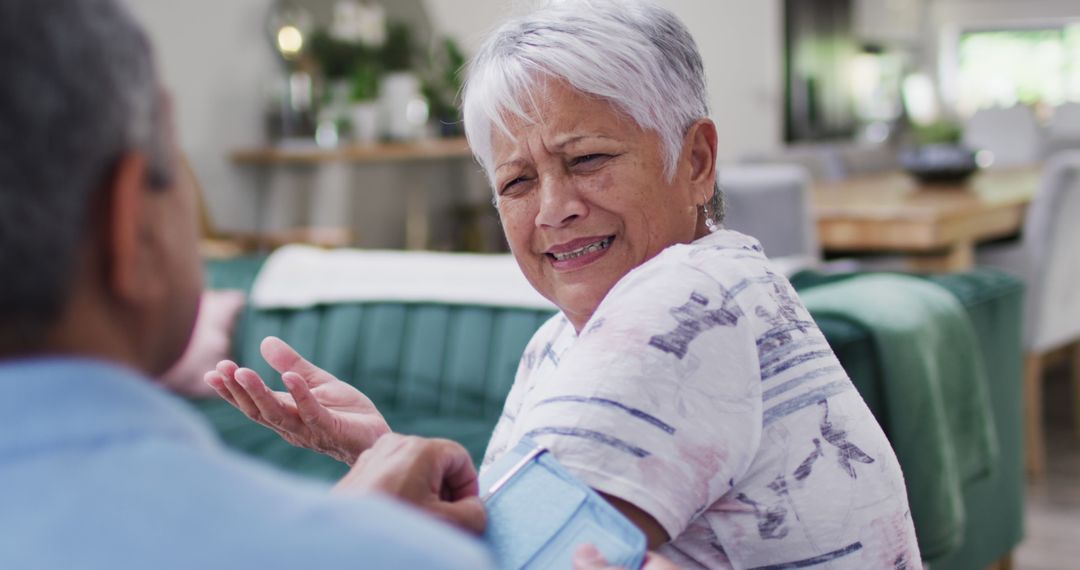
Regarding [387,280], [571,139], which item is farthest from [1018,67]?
[571,139]

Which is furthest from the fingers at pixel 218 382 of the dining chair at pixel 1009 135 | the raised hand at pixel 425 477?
the dining chair at pixel 1009 135

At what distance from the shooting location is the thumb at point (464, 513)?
26.9 inches

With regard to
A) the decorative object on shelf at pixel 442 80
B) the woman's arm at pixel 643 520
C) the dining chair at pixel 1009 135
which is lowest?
the dining chair at pixel 1009 135

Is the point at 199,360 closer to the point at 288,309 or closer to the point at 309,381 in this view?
the point at 288,309

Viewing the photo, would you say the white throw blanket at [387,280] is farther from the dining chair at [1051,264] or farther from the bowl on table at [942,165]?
the bowl on table at [942,165]

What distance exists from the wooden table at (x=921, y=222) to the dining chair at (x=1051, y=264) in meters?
0.14

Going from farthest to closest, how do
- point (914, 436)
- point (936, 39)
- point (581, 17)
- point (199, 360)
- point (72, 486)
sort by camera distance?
point (936, 39), point (199, 360), point (914, 436), point (581, 17), point (72, 486)

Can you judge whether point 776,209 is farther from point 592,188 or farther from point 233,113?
point 233,113

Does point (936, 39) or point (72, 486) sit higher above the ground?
point (72, 486)

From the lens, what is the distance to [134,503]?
43cm

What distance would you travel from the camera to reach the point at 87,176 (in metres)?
0.45

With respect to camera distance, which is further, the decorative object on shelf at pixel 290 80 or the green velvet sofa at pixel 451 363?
the decorative object on shelf at pixel 290 80

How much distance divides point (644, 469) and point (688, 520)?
0.19 ft

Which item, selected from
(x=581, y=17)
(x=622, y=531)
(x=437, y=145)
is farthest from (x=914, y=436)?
(x=437, y=145)
